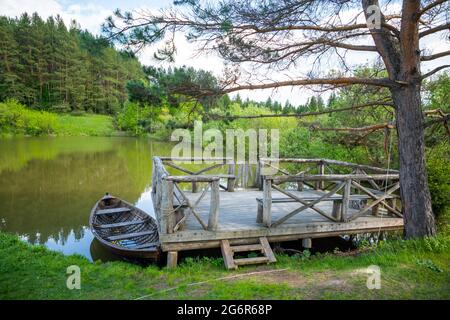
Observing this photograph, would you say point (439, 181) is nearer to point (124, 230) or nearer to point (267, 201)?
point (267, 201)

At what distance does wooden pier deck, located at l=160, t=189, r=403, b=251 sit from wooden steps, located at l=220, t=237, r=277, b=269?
15 cm

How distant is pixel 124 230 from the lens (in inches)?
290

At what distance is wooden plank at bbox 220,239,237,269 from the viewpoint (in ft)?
15.5

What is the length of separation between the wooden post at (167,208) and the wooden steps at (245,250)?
1031 mm

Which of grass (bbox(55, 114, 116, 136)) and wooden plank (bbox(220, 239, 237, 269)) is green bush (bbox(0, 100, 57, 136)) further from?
wooden plank (bbox(220, 239, 237, 269))

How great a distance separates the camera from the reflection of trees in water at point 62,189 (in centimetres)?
853

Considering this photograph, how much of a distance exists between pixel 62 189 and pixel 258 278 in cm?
1184

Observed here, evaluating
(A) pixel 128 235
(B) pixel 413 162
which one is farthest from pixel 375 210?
(A) pixel 128 235

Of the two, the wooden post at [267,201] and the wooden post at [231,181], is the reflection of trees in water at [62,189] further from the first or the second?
the wooden post at [267,201]

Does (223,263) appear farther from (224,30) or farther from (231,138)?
(231,138)

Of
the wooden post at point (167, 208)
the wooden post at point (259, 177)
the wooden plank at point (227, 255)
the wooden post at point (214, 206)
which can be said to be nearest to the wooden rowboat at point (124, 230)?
the wooden post at point (167, 208)

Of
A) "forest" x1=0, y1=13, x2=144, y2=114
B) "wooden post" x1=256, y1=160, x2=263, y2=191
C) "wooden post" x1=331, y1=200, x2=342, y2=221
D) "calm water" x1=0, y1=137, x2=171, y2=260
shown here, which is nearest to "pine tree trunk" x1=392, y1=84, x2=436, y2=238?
"wooden post" x1=331, y1=200, x2=342, y2=221
